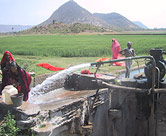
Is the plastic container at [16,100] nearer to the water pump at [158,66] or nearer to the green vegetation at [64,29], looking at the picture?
the water pump at [158,66]

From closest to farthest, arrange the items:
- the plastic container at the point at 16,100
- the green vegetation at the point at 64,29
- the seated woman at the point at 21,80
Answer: the plastic container at the point at 16,100 → the seated woman at the point at 21,80 → the green vegetation at the point at 64,29

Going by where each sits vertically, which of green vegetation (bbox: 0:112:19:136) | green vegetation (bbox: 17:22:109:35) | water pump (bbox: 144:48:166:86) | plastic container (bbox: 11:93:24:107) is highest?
green vegetation (bbox: 17:22:109:35)

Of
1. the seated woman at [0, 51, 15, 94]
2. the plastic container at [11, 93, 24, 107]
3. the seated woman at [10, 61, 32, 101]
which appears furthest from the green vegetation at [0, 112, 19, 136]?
the seated woman at [0, 51, 15, 94]

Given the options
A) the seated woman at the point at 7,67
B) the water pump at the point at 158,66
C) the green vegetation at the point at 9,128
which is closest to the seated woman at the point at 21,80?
the seated woman at the point at 7,67

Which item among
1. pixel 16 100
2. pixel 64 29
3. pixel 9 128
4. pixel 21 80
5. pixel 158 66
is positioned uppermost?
pixel 64 29

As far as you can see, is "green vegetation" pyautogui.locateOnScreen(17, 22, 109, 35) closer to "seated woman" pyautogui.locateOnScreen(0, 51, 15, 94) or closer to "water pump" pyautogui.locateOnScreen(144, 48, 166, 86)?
"water pump" pyautogui.locateOnScreen(144, 48, 166, 86)

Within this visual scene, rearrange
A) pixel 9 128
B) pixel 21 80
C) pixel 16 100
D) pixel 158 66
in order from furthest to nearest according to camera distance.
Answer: pixel 158 66 < pixel 21 80 < pixel 16 100 < pixel 9 128

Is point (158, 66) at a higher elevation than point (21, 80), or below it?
higher

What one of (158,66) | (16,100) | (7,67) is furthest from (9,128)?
(158,66)

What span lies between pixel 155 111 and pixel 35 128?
3.88 metres

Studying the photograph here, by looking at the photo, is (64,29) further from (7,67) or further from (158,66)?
(7,67)

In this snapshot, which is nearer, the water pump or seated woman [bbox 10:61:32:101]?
seated woman [bbox 10:61:32:101]

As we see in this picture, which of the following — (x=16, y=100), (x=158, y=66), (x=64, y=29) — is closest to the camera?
(x=16, y=100)

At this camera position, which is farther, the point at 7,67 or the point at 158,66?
the point at 158,66
